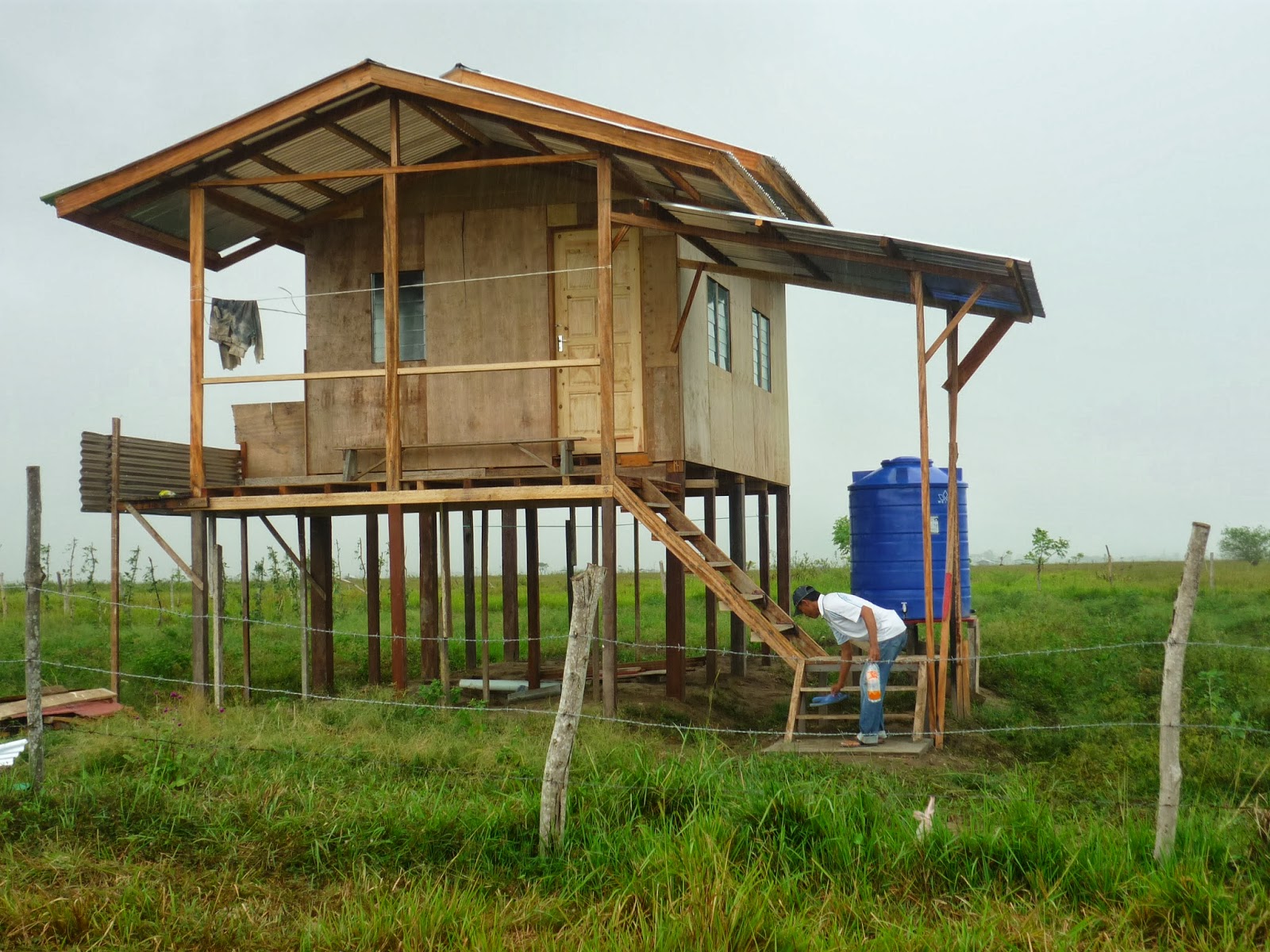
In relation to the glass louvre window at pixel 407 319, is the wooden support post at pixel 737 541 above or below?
below

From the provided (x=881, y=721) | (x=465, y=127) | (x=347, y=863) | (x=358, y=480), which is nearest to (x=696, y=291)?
(x=465, y=127)

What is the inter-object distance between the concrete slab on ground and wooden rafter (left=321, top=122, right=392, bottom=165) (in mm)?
6697

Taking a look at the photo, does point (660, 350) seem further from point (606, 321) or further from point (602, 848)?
point (602, 848)

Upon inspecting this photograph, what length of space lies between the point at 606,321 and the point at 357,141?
3.72 metres

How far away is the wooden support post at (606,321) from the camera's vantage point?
462 inches

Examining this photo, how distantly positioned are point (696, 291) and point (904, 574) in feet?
12.4

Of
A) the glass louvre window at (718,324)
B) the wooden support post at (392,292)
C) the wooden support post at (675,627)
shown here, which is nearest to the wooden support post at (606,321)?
the wooden support post at (675,627)

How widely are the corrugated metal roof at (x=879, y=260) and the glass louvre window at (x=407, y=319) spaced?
2.91 metres

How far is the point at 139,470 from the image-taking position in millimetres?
12820

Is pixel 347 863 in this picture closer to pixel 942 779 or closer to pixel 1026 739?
pixel 942 779

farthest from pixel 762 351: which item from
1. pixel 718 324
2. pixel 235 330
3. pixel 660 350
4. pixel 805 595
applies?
pixel 805 595

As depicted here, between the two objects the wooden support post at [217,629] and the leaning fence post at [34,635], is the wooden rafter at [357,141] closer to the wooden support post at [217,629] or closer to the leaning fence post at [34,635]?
the wooden support post at [217,629]

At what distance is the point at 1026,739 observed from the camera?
1105 centimetres

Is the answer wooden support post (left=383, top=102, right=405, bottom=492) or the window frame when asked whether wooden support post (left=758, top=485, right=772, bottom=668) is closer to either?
the window frame
